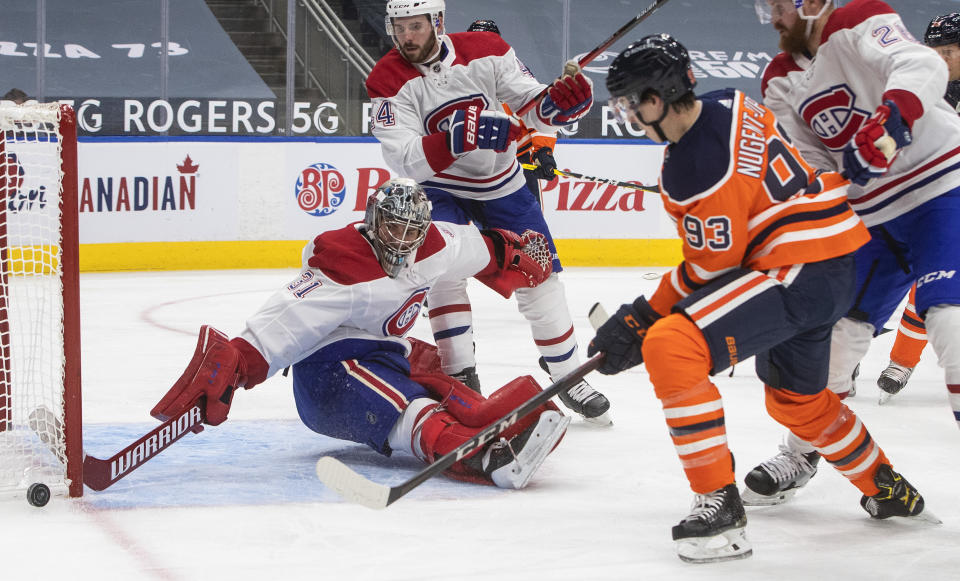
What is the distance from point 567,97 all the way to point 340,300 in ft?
3.12

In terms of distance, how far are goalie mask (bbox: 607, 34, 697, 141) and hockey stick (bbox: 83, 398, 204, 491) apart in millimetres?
1137

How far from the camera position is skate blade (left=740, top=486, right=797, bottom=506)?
7.93ft

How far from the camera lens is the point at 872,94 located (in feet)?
8.01

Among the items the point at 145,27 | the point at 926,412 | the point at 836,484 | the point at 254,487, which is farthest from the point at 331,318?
the point at 145,27

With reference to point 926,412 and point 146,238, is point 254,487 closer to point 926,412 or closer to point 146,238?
point 926,412

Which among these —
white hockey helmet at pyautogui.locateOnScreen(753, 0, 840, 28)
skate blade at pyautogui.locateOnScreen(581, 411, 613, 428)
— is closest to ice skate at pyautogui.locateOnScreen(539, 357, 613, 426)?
skate blade at pyautogui.locateOnScreen(581, 411, 613, 428)

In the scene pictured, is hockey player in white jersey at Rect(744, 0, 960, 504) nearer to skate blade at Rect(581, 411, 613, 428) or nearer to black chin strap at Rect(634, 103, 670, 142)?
black chin strap at Rect(634, 103, 670, 142)

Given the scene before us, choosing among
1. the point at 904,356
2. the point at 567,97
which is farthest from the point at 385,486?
the point at 904,356

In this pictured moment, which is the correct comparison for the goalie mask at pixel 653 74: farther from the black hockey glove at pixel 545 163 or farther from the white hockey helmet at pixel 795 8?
the black hockey glove at pixel 545 163

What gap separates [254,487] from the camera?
8.24 feet

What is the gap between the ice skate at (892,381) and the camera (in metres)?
3.64

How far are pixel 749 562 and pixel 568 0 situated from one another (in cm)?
657

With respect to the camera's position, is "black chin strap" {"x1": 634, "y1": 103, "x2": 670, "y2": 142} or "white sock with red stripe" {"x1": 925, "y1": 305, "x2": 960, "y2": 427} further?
"white sock with red stripe" {"x1": 925, "y1": 305, "x2": 960, "y2": 427}

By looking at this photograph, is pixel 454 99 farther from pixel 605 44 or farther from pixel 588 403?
pixel 588 403
